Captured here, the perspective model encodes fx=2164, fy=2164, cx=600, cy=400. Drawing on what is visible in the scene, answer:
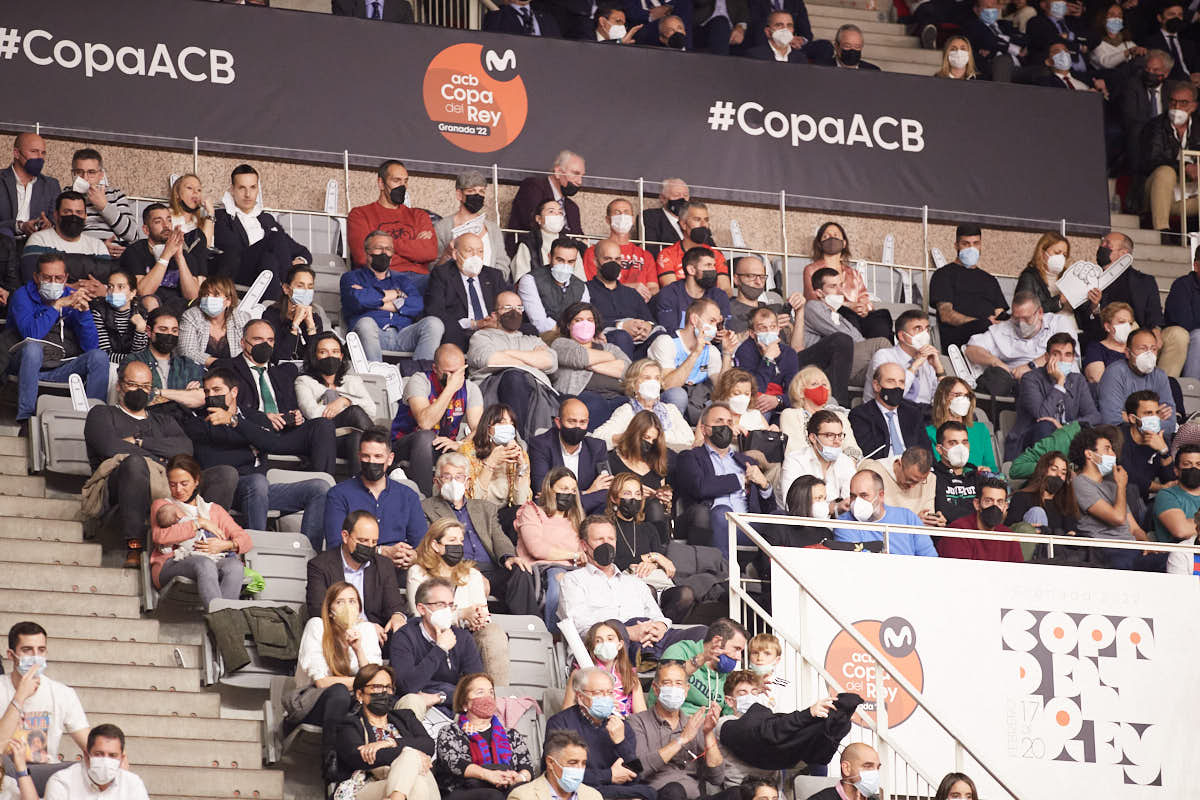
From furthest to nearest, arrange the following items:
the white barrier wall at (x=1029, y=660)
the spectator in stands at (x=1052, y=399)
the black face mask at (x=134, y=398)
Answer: the spectator in stands at (x=1052, y=399)
the white barrier wall at (x=1029, y=660)
the black face mask at (x=134, y=398)

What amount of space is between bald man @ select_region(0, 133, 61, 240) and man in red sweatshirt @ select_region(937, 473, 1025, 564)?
18.2ft

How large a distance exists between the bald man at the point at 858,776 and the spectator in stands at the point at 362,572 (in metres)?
2.22

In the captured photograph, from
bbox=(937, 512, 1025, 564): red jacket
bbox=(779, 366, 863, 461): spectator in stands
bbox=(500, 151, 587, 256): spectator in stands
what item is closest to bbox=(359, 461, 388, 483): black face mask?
bbox=(779, 366, 863, 461): spectator in stands

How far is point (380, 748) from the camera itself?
30.7 feet

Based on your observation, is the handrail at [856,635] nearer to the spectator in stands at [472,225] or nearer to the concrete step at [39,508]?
the spectator in stands at [472,225]

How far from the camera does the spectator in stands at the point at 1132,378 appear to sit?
13.5m

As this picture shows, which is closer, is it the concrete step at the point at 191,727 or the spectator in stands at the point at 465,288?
the concrete step at the point at 191,727

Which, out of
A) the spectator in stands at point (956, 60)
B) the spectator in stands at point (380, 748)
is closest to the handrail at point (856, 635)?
the spectator in stands at point (380, 748)

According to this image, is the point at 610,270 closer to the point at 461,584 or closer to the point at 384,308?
the point at 384,308

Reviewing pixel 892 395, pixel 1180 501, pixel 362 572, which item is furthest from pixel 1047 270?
pixel 362 572

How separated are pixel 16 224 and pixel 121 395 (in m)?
2.15

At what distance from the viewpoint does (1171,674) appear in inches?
460

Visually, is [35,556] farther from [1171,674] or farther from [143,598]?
[1171,674]

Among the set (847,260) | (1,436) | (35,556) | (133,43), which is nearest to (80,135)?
(133,43)
